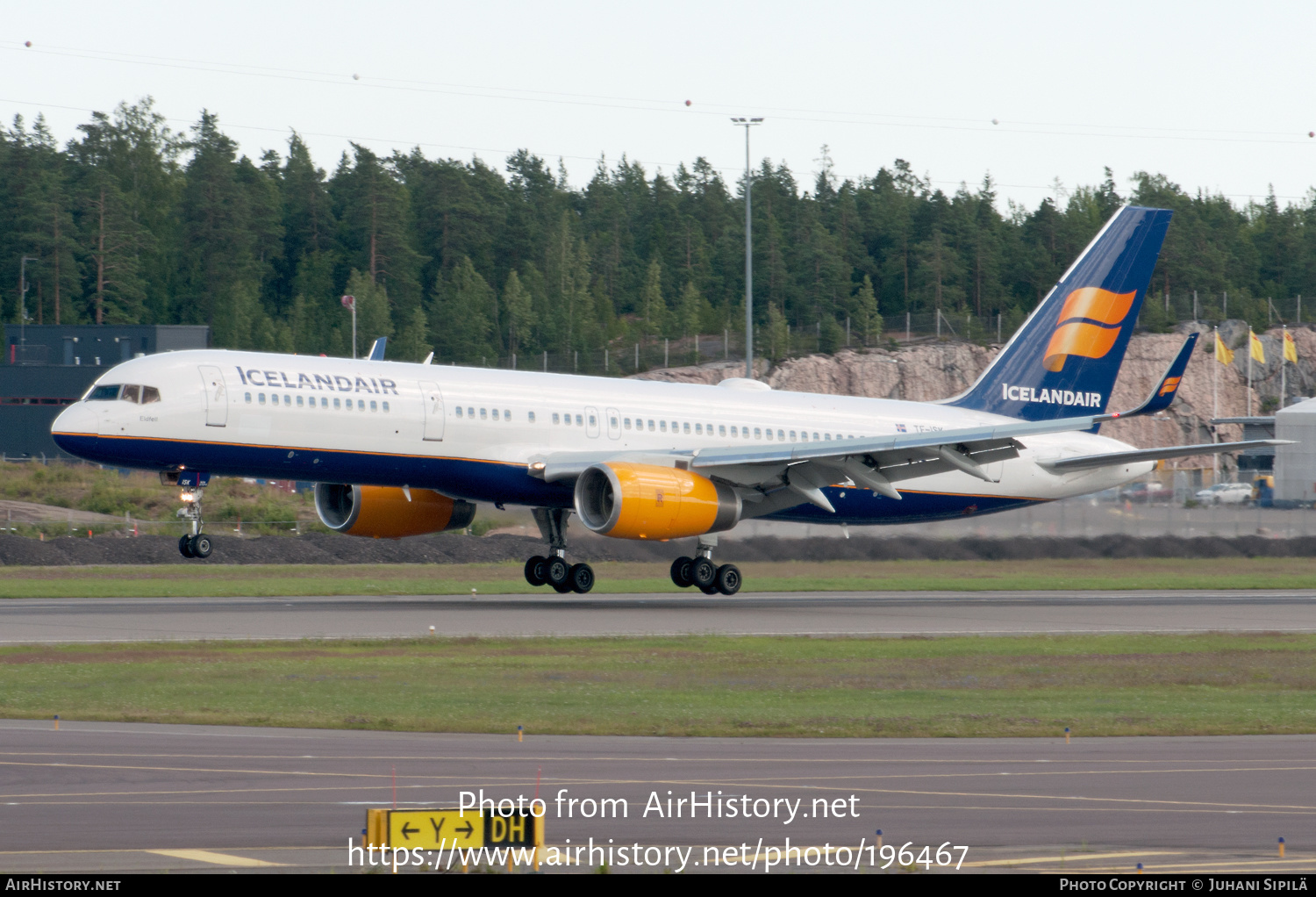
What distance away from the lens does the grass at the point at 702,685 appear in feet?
58.0

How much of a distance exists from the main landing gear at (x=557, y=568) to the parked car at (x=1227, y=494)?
1096 inches

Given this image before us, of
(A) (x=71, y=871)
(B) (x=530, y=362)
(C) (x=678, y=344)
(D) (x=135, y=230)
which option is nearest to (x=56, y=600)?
(A) (x=71, y=871)

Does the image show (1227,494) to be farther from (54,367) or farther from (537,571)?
(54,367)

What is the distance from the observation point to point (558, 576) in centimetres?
3650

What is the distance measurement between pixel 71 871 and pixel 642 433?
27.2 m

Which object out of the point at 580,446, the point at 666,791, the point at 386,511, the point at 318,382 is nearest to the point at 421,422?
the point at 318,382

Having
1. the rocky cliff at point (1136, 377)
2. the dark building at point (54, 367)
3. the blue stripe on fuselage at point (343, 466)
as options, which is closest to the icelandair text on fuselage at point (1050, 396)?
the blue stripe on fuselage at point (343, 466)

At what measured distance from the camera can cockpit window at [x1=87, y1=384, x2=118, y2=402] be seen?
31.2 meters

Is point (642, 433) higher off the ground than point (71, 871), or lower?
higher

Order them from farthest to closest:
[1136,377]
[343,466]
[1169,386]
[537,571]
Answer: [1136,377] → [537,571] → [1169,386] → [343,466]

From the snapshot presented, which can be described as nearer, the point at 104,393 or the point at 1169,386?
the point at 104,393

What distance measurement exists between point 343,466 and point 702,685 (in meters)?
13.4
